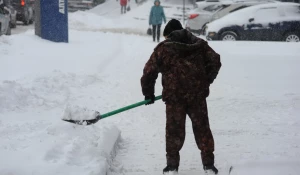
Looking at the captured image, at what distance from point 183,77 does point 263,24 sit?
11.2m

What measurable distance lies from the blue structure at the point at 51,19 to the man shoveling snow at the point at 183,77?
8.95 meters

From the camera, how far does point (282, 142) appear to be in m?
5.36

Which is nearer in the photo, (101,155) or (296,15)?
(101,155)

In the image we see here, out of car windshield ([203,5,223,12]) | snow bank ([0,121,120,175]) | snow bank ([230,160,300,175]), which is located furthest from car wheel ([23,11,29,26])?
snow bank ([230,160,300,175])

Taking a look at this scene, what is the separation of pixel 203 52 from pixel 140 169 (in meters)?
1.37

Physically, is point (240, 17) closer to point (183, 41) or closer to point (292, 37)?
point (292, 37)

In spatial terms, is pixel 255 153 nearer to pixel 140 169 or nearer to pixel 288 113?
pixel 140 169

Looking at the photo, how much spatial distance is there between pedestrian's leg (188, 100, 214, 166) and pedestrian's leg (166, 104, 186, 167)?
90 mm

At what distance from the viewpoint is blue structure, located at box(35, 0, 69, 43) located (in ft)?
41.2

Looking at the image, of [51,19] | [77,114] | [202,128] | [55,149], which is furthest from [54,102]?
[51,19]

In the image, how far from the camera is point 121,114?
6695 mm

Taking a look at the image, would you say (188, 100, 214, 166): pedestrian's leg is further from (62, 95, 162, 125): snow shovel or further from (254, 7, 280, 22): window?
(254, 7, 280, 22): window

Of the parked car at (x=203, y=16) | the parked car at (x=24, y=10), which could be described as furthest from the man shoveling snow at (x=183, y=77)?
the parked car at (x=24, y=10)

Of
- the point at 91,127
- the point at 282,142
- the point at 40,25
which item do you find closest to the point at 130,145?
the point at 91,127
